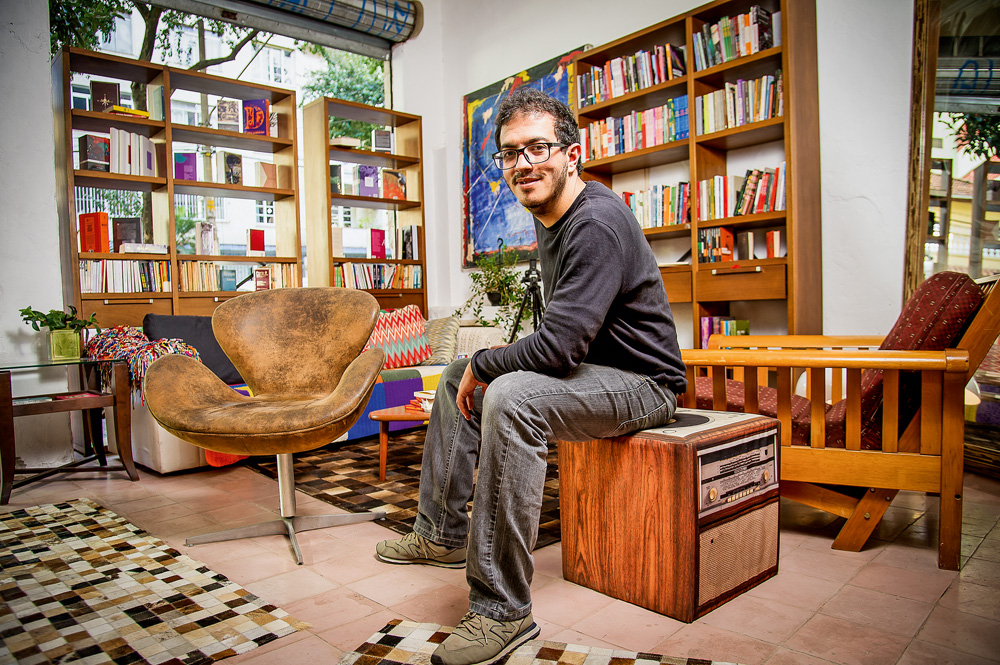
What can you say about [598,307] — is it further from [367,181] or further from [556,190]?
[367,181]

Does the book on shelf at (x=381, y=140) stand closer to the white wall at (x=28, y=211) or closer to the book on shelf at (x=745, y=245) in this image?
the white wall at (x=28, y=211)

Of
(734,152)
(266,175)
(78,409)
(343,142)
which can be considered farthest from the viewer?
(343,142)

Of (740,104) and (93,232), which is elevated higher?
(740,104)

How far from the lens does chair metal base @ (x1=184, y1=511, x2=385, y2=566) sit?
207 centimetres

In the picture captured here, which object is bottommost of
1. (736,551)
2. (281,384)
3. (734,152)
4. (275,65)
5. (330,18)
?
(736,551)

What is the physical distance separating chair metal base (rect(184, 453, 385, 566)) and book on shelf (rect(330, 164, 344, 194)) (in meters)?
3.35

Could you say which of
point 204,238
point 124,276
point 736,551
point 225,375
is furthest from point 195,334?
point 736,551

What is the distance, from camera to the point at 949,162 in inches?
116

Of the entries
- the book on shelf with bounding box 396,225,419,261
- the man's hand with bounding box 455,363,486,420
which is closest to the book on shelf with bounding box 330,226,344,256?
the book on shelf with bounding box 396,225,419,261

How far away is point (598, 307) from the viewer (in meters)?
1.43

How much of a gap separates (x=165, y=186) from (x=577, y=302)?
3.82m

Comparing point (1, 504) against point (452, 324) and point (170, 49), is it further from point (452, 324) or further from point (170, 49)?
point (170, 49)

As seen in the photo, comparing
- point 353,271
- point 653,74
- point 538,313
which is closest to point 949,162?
point 653,74

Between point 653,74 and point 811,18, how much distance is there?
0.83 metres
